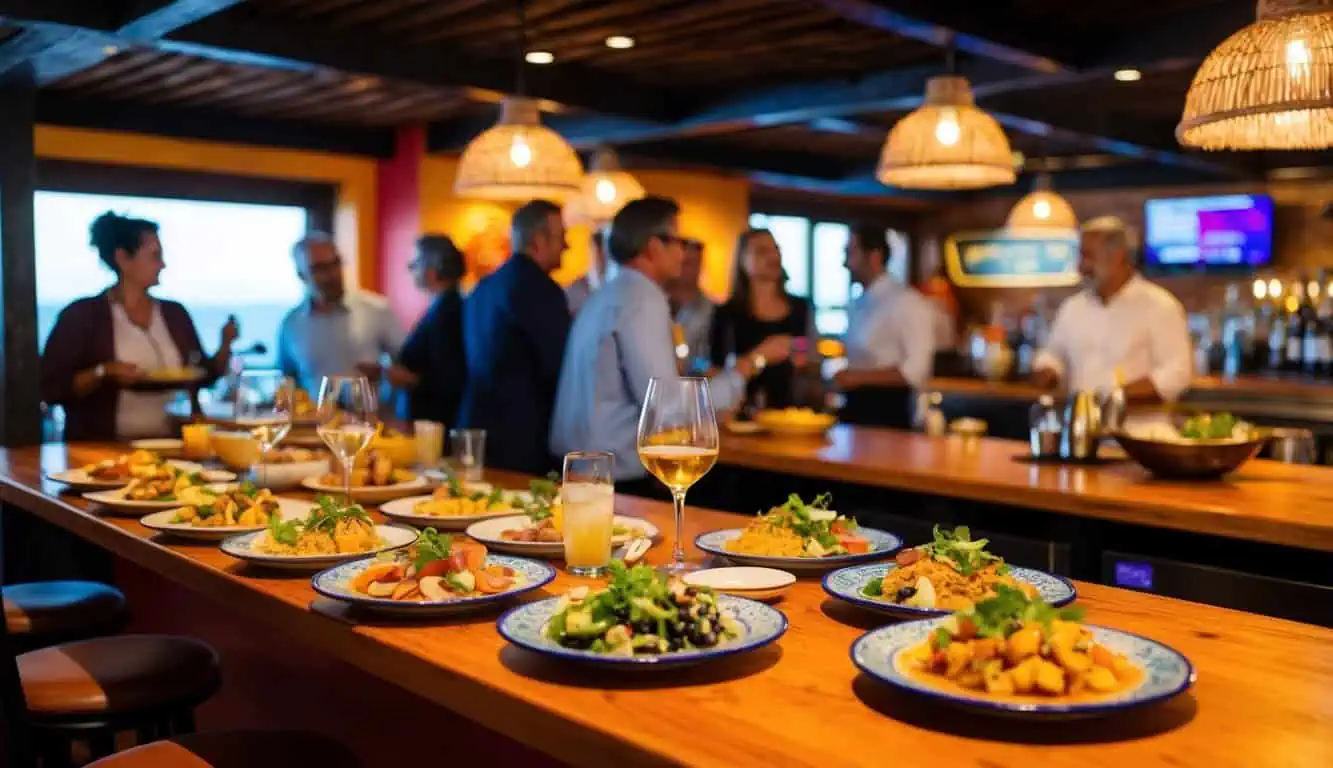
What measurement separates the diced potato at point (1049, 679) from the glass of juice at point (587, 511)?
2.45 feet

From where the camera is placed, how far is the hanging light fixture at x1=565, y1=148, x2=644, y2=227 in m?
6.06

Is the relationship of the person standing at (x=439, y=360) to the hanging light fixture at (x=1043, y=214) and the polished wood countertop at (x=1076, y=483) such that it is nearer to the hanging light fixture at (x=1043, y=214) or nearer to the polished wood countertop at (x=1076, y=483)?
Result: the polished wood countertop at (x=1076, y=483)

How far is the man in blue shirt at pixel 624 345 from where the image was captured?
3.57 m


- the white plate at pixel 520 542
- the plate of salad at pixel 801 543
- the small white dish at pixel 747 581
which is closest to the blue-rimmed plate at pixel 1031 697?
the small white dish at pixel 747 581

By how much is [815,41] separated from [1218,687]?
450 cm

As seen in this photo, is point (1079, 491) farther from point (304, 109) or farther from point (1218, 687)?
point (304, 109)

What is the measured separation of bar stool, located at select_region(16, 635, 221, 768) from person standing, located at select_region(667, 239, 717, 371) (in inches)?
145

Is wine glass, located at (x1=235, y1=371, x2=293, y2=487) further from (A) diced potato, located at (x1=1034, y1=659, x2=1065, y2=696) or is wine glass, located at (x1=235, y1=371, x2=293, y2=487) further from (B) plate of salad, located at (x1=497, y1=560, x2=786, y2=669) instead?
(A) diced potato, located at (x1=1034, y1=659, x2=1065, y2=696)

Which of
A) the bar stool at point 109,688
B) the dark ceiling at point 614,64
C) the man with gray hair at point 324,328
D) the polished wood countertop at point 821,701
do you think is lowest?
the bar stool at point 109,688

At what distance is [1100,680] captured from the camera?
119cm

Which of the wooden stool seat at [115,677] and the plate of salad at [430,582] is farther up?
the plate of salad at [430,582]

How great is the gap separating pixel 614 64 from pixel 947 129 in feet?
9.11

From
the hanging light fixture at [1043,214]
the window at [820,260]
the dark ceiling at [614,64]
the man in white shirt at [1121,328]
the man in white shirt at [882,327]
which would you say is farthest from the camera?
the window at [820,260]

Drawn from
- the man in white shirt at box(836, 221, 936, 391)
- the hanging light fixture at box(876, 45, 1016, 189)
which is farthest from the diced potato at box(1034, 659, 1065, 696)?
the man in white shirt at box(836, 221, 936, 391)
